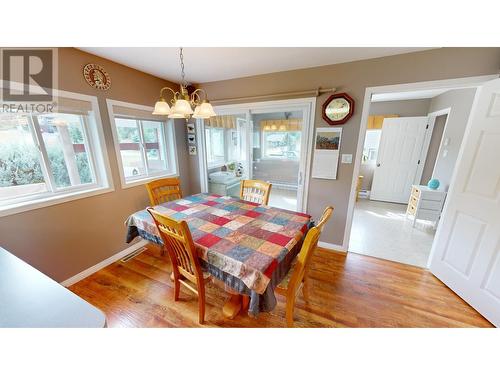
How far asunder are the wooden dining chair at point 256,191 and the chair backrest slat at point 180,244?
1034 mm

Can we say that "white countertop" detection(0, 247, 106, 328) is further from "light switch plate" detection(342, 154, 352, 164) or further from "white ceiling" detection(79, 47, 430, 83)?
"light switch plate" detection(342, 154, 352, 164)

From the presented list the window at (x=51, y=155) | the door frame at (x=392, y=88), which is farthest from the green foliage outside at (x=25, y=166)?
the door frame at (x=392, y=88)

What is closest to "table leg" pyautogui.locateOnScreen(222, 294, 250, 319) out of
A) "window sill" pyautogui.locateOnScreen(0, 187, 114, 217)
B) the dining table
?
the dining table

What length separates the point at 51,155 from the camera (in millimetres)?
1651

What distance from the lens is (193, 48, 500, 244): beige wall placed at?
5.01ft

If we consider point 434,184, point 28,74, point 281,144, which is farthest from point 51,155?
point 434,184

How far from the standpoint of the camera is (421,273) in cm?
191

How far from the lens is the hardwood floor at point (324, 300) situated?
54.4 inches

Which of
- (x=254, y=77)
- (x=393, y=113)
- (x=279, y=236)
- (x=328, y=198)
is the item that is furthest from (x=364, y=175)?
(x=279, y=236)

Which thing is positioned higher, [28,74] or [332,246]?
[28,74]

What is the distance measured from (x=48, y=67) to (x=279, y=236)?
239 centimetres

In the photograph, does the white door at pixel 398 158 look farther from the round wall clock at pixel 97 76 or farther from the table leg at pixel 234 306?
the round wall clock at pixel 97 76

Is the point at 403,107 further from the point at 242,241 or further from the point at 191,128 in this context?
the point at 242,241

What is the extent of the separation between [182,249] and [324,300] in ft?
4.41
